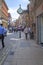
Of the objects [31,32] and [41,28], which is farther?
[31,32]

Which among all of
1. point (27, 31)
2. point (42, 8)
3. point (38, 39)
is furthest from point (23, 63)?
point (27, 31)

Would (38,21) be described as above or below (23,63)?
above

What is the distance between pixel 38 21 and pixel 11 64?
49.6ft

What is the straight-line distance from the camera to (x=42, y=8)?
23938 millimetres

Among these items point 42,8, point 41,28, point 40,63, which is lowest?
Result: point 40,63

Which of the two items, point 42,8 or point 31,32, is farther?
point 31,32

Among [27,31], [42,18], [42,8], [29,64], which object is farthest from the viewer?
[27,31]

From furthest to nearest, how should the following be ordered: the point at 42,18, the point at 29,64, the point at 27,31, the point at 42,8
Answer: the point at 27,31 → the point at 42,18 → the point at 42,8 → the point at 29,64

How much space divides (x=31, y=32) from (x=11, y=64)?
26.0 metres

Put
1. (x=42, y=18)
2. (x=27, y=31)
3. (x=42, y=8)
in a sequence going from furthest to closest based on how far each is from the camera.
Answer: (x=27, y=31) → (x=42, y=18) → (x=42, y=8)

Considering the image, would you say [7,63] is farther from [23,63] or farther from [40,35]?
[40,35]

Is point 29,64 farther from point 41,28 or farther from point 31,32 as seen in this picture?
point 31,32

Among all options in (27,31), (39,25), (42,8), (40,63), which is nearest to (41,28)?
(39,25)

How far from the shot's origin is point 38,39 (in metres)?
28.1
